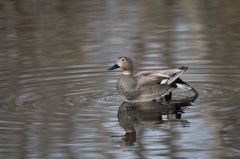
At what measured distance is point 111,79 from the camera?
12.6 meters

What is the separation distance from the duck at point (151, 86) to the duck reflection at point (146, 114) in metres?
0.09

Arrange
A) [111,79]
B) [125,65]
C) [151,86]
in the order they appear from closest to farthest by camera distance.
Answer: [151,86] < [125,65] < [111,79]

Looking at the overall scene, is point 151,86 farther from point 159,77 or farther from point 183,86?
point 183,86

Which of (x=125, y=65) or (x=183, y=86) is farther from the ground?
(x=125, y=65)

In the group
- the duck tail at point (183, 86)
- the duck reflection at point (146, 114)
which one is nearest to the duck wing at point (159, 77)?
the duck tail at point (183, 86)

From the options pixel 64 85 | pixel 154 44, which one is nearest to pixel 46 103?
pixel 64 85

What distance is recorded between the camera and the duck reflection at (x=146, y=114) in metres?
9.91

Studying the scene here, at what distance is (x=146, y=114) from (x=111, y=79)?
2085 mm

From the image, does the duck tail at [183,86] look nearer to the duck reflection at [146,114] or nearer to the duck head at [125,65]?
the duck reflection at [146,114]

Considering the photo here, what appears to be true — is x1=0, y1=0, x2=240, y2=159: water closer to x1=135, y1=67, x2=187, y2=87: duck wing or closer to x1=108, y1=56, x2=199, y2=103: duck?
x1=108, y1=56, x2=199, y2=103: duck

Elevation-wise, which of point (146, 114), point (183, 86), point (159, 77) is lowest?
point (146, 114)

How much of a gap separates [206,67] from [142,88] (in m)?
1.81

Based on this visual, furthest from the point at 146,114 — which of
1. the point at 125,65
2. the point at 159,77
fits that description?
the point at 125,65

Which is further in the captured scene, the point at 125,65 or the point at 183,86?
the point at 125,65
